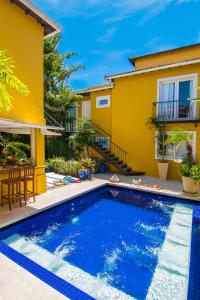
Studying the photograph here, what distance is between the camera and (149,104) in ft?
49.6

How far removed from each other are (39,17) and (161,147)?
11.4 m

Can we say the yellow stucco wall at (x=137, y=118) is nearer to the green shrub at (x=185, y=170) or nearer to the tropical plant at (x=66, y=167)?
the green shrub at (x=185, y=170)

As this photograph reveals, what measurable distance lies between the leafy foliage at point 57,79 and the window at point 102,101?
2.23 metres

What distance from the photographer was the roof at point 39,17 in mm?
8492

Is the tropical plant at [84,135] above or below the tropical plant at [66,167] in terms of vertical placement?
above

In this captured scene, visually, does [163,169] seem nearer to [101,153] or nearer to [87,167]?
[101,153]

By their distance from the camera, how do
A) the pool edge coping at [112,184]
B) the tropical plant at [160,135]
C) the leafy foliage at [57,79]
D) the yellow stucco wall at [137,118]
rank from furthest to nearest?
the leafy foliage at [57,79], the yellow stucco wall at [137,118], the tropical plant at [160,135], the pool edge coping at [112,184]

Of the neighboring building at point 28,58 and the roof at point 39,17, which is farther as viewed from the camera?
the roof at point 39,17

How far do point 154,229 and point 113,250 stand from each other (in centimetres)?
213

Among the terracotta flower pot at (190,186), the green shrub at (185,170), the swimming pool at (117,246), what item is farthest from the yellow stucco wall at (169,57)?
the swimming pool at (117,246)

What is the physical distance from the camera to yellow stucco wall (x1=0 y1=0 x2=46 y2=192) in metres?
8.28

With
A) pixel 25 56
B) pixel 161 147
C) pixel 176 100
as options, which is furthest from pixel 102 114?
pixel 25 56

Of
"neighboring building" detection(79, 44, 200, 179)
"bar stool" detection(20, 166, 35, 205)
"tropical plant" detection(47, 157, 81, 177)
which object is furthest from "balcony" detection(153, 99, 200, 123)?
"bar stool" detection(20, 166, 35, 205)

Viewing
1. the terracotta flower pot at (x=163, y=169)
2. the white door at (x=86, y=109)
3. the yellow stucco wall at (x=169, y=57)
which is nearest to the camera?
the terracotta flower pot at (x=163, y=169)
